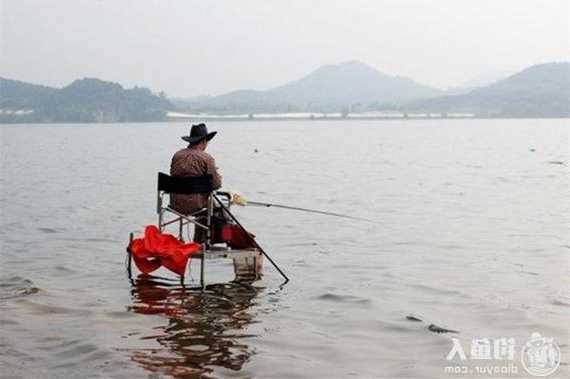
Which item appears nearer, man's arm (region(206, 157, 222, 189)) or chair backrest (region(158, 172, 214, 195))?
chair backrest (region(158, 172, 214, 195))

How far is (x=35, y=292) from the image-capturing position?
412 inches

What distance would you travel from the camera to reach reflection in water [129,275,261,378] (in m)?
7.28

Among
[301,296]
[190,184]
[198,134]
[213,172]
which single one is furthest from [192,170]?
[301,296]

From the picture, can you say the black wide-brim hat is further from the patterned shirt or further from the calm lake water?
the calm lake water

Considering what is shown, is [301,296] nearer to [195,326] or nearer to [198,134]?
[195,326]

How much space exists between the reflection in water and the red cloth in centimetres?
41

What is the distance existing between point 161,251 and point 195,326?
1683mm

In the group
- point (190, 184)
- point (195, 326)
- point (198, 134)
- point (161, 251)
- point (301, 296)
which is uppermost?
point (198, 134)

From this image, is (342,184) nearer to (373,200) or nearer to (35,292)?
(373,200)

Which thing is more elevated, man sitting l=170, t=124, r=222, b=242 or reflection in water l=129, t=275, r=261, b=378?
man sitting l=170, t=124, r=222, b=242

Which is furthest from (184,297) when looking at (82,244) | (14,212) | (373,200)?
(373,200)

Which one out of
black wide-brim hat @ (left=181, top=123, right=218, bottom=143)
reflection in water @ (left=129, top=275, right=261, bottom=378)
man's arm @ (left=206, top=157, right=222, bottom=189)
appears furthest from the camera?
black wide-brim hat @ (left=181, top=123, right=218, bottom=143)

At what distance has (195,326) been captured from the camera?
336 inches

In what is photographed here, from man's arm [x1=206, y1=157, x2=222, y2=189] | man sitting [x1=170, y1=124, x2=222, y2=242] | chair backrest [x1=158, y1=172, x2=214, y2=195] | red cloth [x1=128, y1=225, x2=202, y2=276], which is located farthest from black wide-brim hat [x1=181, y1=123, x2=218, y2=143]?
red cloth [x1=128, y1=225, x2=202, y2=276]
